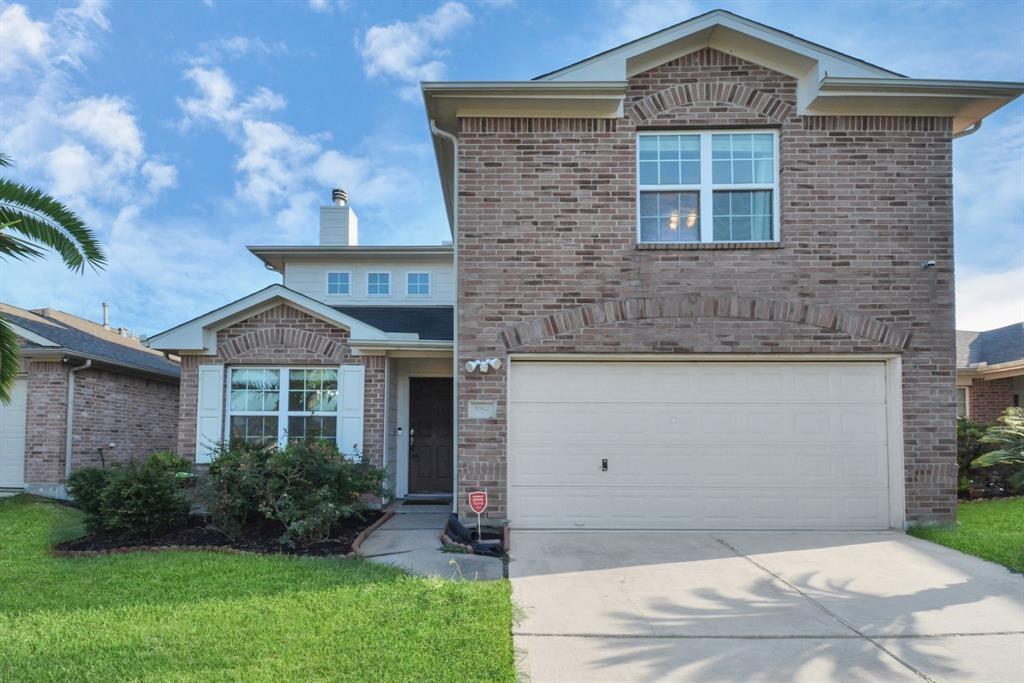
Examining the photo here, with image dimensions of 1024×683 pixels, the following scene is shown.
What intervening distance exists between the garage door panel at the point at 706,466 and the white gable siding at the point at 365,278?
6878 millimetres

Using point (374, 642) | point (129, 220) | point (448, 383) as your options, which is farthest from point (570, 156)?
point (129, 220)

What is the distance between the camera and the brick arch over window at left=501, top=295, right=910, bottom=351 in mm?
8070

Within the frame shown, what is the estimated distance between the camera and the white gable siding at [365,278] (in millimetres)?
14297

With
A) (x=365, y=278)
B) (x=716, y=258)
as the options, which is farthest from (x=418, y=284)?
(x=716, y=258)

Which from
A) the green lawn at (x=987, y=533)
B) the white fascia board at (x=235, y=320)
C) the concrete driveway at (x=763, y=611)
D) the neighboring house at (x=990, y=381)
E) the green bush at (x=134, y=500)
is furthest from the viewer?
the neighboring house at (x=990, y=381)

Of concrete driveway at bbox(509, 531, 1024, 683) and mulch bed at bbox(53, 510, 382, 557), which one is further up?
concrete driveway at bbox(509, 531, 1024, 683)

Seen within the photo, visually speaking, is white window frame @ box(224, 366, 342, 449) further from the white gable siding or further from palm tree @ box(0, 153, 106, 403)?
the white gable siding

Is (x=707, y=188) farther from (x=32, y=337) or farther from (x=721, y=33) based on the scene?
(x=32, y=337)

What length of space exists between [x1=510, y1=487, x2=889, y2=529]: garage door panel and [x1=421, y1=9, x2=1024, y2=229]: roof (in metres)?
5.09

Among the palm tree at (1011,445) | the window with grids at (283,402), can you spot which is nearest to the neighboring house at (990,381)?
the palm tree at (1011,445)

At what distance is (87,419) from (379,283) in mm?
6336

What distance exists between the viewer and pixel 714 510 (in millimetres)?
8141

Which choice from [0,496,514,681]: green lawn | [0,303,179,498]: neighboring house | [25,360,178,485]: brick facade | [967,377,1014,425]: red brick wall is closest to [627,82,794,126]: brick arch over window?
[0,496,514,681]: green lawn

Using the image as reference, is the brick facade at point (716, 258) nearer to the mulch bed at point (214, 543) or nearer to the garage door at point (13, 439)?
the mulch bed at point (214, 543)
